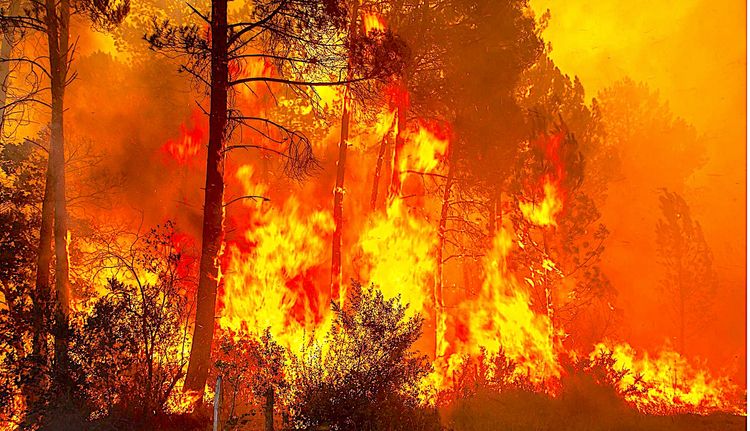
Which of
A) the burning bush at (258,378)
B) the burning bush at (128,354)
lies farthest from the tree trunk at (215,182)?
the burning bush at (128,354)

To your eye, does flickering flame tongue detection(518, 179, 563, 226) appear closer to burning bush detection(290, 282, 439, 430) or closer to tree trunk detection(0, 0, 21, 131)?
burning bush detection(290, 282, 439, 430)

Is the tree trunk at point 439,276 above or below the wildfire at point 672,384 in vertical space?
above

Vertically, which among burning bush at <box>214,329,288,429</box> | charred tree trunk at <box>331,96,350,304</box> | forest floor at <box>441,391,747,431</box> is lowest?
forest floor at <box>441,391,747,431</box>

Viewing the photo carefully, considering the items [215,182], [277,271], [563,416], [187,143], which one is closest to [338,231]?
[277,271]

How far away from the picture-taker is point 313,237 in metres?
17.8

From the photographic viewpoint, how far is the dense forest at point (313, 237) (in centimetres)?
710

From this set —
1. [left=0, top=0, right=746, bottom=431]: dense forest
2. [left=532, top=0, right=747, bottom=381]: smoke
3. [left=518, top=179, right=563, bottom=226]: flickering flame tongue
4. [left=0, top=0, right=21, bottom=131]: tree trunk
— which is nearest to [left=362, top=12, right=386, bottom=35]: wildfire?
[left=0, top=0, right=746, bottom=431]: dense forest

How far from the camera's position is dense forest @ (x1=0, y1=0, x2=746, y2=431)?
7.10 metres

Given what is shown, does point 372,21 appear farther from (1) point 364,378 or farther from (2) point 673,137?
(2) point 673,137

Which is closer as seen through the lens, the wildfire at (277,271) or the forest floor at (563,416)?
the forest floor at (563,416)

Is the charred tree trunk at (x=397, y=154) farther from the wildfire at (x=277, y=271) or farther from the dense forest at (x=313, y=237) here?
the wildfire at (x=277, y=271)

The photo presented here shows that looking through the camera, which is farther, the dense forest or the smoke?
the smoke

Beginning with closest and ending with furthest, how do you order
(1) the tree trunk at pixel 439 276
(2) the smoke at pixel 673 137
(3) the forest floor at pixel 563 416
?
(3) the forest floor at pixel 563 416
(1) the tree trunk at pixel 439 276
(2) the smoke at pixel 673 137

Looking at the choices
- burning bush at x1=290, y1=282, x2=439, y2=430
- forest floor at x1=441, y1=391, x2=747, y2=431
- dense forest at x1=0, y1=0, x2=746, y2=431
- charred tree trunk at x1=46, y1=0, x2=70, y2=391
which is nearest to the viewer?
burning bush at x1=290, y1=282, x2=439, y2=430
